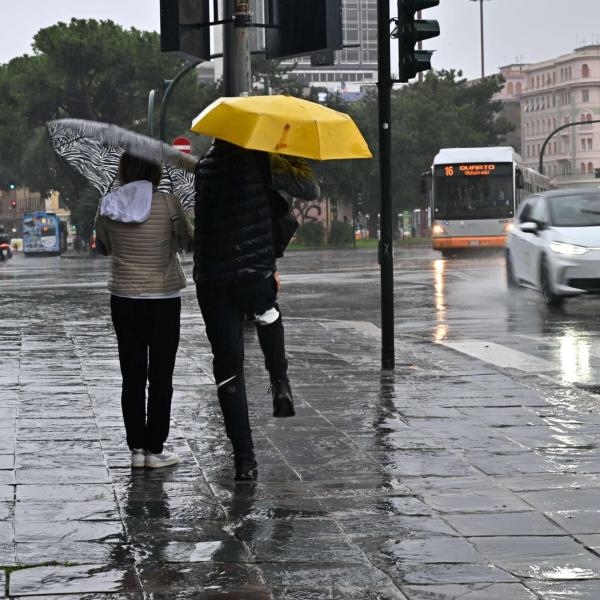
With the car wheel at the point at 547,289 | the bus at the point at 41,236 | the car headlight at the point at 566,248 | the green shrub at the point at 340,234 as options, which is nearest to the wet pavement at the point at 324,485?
the car headlight at the point at 566,248

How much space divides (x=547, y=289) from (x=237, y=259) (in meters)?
13.9

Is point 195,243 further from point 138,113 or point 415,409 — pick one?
point 138,113

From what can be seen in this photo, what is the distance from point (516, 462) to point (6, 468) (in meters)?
2.53

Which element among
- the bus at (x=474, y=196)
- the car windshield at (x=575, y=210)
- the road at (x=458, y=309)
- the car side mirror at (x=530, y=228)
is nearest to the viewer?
the road at (x=458, y=309)

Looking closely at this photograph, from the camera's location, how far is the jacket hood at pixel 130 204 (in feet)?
23.8

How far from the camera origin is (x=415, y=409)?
31.2 feet

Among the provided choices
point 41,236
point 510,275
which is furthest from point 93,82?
point 510,275

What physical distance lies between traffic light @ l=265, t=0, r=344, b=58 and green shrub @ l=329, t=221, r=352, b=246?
6825 centimetres

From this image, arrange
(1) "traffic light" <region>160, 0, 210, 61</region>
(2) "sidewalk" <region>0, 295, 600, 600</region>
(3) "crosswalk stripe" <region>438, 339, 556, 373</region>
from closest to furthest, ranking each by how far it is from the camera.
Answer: (2) "sidewalk" <region>0, 295, 600, 600</region> → (3) "crosswalk stripe" <region>438, 339, 556, 373</region> → (1) "traffic light" <region>160, 0, 210, 61</region>

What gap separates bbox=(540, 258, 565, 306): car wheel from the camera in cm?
2016

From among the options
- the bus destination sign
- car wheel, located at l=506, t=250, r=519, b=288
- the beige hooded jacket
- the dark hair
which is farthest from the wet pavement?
the bus destination sign

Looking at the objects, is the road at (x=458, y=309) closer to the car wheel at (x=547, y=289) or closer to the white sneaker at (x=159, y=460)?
the car wheel at (x=547, y=289)

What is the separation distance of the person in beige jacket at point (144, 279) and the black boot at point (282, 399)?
58cm

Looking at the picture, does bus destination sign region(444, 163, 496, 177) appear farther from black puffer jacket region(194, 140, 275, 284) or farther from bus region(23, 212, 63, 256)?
bus region(23, 212, 63, 256)
